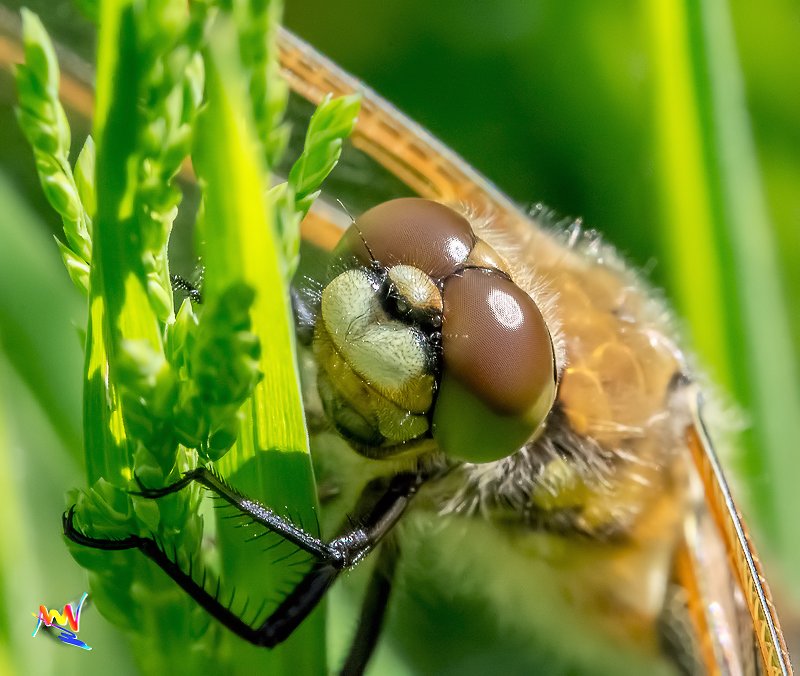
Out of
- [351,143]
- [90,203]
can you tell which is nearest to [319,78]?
[351,143]

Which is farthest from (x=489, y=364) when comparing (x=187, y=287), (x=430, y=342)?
(x=187, y=287)

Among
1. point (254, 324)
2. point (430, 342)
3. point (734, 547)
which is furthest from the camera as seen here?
point (734, 547)

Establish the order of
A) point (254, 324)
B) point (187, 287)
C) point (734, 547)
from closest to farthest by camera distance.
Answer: point (254, 324) → point (187, 287) → point (734, 547)

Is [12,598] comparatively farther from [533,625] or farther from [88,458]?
[533,625]

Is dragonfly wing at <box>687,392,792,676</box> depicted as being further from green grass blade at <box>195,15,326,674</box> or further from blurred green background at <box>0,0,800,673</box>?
green grass blade at <box>195,15,326,674</box>

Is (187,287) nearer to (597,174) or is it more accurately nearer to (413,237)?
(413,237)

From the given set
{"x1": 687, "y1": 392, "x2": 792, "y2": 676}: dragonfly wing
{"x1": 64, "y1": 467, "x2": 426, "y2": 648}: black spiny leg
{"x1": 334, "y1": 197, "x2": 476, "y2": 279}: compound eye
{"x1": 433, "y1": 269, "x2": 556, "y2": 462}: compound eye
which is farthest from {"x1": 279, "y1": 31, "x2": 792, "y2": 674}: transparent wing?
{"x1": 64, "y1": 467, "x2": 426, "y2": 648}: black spiny leg

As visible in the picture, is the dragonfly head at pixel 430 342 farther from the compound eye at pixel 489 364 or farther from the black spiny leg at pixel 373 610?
the black spiny leg at pixel 373 610
